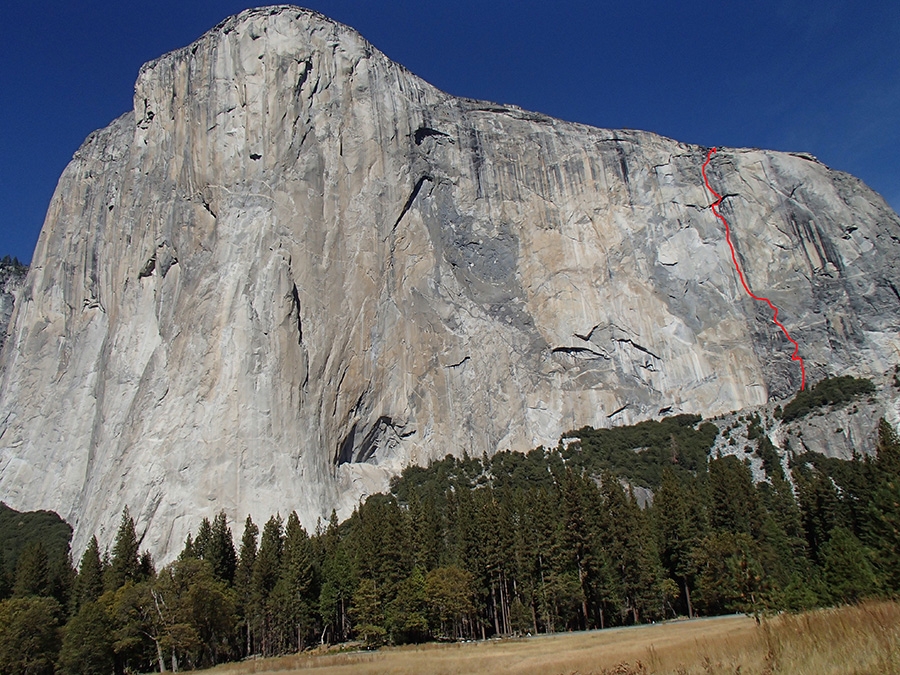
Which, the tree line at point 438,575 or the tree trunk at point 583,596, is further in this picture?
the tree trunk at point 583,596

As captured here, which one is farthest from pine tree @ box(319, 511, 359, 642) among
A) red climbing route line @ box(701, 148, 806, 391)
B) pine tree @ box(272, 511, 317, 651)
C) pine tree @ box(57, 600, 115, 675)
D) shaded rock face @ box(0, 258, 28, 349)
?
shaded rock face @ box(0, 258, 28, 349)

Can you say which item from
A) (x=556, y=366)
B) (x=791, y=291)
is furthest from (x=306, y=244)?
(x=791, y=291)

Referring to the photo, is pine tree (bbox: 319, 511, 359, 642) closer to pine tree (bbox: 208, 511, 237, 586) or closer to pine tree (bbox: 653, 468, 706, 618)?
pine tree (bbox: 208, 511, 237, 586)

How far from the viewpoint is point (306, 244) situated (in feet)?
251

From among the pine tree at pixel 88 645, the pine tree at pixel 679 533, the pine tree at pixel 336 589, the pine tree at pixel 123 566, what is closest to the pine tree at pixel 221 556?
the pine tree at pixel 123 566

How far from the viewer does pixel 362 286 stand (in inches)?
3098

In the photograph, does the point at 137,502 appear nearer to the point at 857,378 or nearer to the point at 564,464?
the point at 564,464

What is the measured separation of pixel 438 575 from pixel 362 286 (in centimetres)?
4515

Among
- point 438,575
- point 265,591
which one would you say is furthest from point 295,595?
point 438,575

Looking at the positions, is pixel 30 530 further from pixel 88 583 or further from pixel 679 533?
pixel 679 533

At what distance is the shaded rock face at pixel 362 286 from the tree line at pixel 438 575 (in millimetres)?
17320

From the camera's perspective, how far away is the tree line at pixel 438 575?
36.8 meters

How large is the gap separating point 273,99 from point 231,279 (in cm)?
2338

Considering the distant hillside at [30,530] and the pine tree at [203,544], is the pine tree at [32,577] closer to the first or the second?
the pine tree at [203,544]
